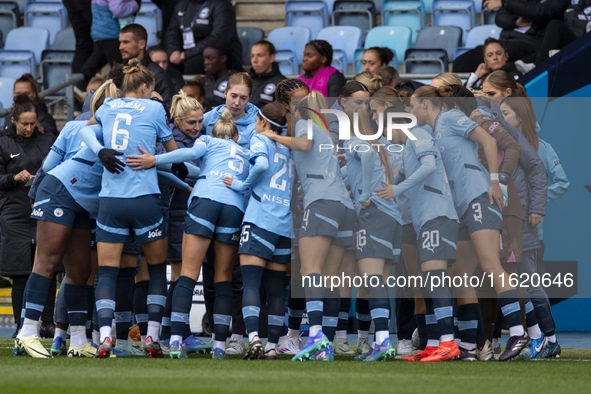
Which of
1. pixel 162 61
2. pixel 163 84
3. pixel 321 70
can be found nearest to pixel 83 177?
pixel 163 84

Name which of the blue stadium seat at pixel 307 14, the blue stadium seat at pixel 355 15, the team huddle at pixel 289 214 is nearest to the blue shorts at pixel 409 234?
the team huddle at pixel 289 214

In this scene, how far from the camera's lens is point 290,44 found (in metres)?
15.2

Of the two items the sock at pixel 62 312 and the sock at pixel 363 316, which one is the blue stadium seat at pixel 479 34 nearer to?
the sock at pixel 363 316

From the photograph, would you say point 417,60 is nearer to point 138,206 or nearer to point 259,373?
point 138,206

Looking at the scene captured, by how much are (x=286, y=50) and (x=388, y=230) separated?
703 centimetres

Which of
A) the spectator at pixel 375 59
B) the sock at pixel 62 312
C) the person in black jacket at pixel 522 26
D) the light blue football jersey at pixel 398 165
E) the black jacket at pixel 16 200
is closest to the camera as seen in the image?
the light blue football jersey at pixel 398 165

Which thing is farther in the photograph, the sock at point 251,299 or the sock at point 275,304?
the sock at point 275,304

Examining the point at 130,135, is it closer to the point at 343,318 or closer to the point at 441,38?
the point at 343,318

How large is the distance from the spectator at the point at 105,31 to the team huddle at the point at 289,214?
5444 millimetres

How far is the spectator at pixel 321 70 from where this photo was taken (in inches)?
439

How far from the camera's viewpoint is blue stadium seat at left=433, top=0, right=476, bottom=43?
50.3 feet

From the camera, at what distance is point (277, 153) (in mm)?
8305

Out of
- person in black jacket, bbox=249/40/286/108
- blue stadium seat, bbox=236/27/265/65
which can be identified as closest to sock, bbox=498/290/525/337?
person in black jacket, bbox=249/40/286/108

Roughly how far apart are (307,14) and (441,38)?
2285 millimetres
